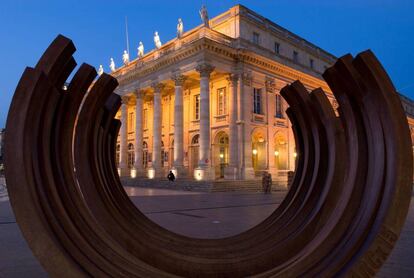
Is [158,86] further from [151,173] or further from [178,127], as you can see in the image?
[151,173]

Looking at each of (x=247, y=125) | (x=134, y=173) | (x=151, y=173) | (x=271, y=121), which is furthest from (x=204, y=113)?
(x=134, y=173)

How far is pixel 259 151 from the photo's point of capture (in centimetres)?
3378

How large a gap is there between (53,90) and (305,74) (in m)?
36.8

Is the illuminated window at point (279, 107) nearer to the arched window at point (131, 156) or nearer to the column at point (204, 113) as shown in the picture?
the column at point (204, 113)

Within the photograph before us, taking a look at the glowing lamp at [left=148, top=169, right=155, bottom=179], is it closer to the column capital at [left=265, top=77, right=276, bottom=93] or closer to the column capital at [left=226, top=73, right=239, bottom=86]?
the column capital at [left=226, top=73, right=239, bottom=86]

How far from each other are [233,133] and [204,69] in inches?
248

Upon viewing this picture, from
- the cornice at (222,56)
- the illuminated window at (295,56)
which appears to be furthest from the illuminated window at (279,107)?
the illuminated window at (295,56)

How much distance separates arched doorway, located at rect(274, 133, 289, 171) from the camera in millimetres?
35375

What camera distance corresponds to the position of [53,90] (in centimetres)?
229

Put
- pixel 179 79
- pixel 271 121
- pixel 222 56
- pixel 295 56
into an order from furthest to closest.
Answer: pixel 295 56 < pixel 271 121 < pixel 179 79 < pixel 222 56

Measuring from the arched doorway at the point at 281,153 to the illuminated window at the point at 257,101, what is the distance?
368cm

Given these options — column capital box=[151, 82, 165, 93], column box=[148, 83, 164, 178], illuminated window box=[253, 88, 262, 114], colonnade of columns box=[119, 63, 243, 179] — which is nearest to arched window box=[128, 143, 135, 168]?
colonnade of columns box=[119, 63, 243, 179]

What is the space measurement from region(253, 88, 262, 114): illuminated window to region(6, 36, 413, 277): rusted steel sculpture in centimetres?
2980

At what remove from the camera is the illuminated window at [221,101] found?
33375 mm
